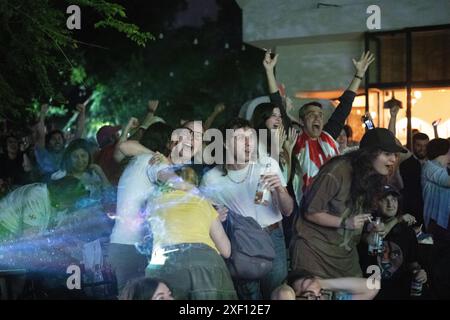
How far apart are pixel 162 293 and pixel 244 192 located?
116 cm

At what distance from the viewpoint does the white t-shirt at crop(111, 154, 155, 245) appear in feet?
19.2

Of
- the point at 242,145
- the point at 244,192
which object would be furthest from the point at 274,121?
the point at 244,192

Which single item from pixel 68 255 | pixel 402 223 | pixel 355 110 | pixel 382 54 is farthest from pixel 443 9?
pixel 68 255

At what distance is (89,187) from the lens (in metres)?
7.25

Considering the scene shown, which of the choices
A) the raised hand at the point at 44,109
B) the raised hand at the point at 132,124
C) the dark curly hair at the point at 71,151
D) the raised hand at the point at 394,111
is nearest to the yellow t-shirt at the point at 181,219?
the dark curly hair at the point at 71,151

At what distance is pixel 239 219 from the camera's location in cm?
586

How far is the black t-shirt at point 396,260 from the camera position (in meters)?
6.52

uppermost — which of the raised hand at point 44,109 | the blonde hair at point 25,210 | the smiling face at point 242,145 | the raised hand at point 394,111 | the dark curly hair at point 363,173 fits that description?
the raised hand at point 44,109

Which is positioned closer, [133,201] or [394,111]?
[133,201]

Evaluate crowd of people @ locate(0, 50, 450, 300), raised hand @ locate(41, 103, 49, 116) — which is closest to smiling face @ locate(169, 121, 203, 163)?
crowd of people @ locate(0, 50, 450, 300)

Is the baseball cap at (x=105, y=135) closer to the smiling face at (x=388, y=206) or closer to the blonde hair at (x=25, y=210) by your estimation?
the blonde hair at (x=25, y=210)

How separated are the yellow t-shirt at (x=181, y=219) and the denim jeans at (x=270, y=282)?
545mm

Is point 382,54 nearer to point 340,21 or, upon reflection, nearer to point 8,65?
point 340,21

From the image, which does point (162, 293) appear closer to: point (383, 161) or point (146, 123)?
point (383, 161)
